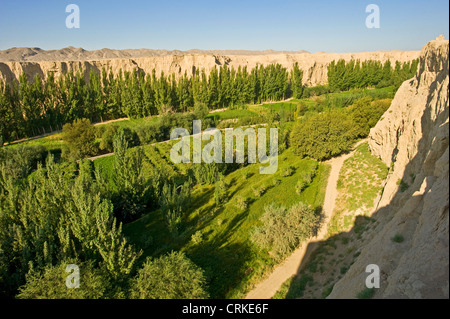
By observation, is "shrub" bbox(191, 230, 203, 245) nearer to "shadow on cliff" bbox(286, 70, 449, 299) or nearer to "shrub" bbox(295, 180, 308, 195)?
"shadow on cliff" bbox(286, 70, 449, 299)

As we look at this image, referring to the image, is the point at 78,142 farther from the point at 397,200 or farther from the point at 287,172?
the point at 397,200

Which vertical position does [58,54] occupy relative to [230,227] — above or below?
above

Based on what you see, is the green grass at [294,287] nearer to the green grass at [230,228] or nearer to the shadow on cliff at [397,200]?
the shadow on cliff at [397,200]

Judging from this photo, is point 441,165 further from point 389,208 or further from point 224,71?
point 224,71

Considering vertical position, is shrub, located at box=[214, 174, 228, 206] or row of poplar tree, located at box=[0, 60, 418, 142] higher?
row of poplar tree, located at box=[0, 60, 418, 142]

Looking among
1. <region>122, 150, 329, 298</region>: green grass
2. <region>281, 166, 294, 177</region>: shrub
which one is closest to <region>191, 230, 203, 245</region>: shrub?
<region>122, 150, 329, 298</region>: green grass

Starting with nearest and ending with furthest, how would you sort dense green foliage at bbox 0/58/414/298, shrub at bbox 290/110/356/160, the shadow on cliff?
dense green foliage at bbox 0/58/414/298 < the shadow on cliff < shrub at bbox 290/110/356/160

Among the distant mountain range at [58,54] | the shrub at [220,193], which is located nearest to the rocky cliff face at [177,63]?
the distant mountain range at [58,54]

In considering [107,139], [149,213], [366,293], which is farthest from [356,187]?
[107,139]
